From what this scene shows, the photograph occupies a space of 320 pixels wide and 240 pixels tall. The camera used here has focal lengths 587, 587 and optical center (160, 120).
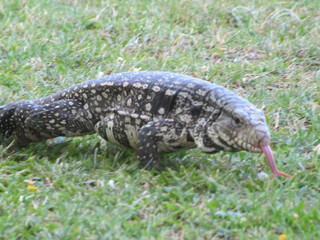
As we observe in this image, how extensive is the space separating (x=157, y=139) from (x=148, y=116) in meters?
0.31

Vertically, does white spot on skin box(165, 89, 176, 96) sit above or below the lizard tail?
above

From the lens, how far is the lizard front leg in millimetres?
5367

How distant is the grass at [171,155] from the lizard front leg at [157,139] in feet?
0.49

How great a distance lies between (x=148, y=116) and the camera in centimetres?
559

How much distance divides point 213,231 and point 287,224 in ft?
1.87

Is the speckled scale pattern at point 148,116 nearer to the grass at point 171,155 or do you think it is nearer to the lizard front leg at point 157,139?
the lizard front leg at point 157,139

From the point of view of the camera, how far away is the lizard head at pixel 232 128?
494cm

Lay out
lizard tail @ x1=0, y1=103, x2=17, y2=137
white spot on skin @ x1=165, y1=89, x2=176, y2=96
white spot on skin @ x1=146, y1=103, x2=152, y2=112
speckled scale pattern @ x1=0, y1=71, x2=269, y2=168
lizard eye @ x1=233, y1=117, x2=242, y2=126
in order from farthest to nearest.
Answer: lizard tail @ x1=0, y1=103, x2=17, y2=137 < white spot on skin @ x1=146, y1=103, x2=152, y2=112 < white spot on skin @ x1=165, y1=89, x2=176, y2=96 < speckled scale pattern @ x1=0, y1=71, x2=269, y2=168 < lizard eye @ x1=233, y1=117, x2=242, y2=126

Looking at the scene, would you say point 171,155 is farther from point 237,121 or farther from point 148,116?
point 237,121

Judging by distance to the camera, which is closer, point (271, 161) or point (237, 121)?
point (271, 161)

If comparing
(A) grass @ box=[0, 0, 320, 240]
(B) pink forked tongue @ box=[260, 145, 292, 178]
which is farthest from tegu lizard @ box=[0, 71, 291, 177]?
(A) grass @ box=[0, 0, 320, 240]

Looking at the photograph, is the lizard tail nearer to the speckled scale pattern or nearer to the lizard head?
the speckled scale pattern

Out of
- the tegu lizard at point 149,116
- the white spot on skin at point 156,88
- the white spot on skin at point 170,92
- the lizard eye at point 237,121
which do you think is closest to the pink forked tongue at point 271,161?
the tegu lizard at point 149,116

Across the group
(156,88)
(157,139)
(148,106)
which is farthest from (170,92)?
(157,139)
